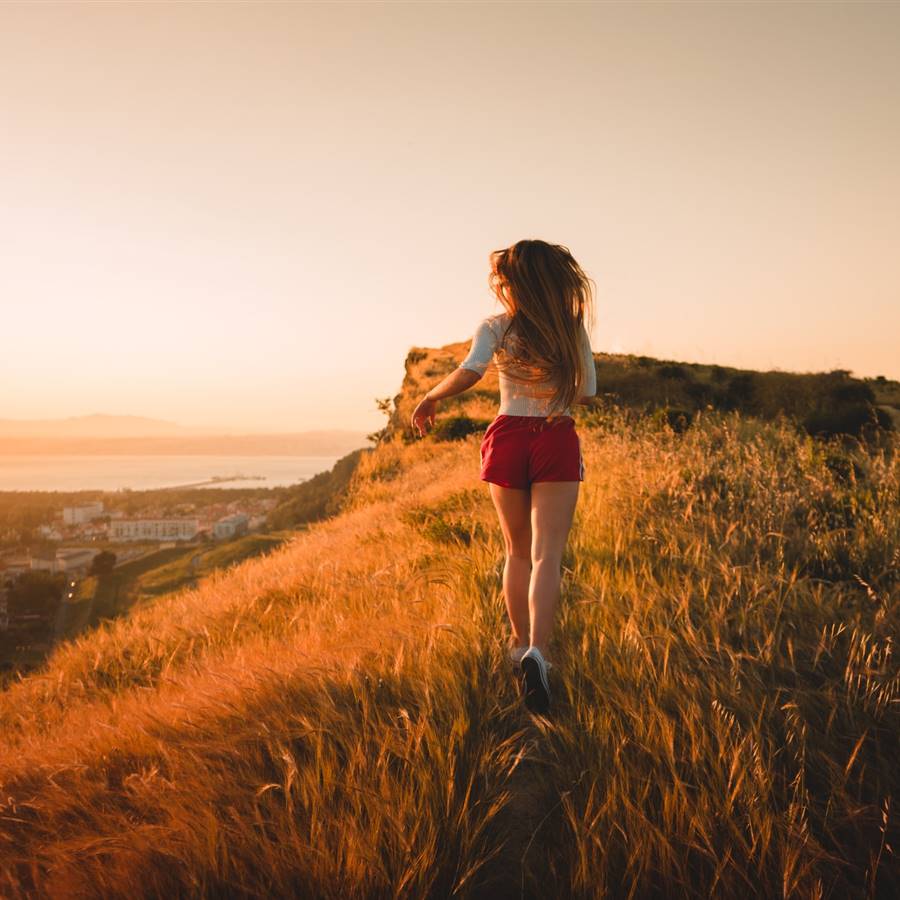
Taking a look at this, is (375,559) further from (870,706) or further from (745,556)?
(870,706)

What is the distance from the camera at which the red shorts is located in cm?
297

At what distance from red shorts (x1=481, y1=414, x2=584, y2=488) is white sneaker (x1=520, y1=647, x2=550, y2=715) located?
0.83 metres

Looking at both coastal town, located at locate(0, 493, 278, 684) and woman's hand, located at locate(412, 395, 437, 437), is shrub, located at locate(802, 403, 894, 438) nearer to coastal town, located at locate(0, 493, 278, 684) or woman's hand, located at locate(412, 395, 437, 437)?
coastal town, located at locate(0, 493, 278, 684)

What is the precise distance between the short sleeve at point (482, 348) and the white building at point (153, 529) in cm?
2254

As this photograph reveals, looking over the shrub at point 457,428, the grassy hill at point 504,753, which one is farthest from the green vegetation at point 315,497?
the grassy hill at point 504,753

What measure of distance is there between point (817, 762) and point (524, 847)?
1.07 meters

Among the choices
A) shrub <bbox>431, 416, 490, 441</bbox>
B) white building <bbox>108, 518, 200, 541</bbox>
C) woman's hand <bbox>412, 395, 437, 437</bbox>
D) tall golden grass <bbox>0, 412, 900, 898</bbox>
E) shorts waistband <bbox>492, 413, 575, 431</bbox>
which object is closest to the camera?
tall golden grass <bbox>0, 412, 900, 898</bbox>

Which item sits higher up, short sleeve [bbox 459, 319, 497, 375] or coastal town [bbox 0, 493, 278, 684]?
short sleeve [bbox 459, 319, 497, 375]

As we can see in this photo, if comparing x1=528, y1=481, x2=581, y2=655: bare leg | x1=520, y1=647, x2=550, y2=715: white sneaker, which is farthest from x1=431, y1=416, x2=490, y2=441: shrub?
x1=520, y1=647, x2=550, y2=715: white sneaker

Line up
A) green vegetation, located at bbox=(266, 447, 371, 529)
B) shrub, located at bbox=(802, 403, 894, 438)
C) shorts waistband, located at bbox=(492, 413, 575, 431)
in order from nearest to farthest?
shorts waistband, located at bbox=(492, 413, 575, 431) → shrub, located at bbox=(802, 403, 894, 438) → green vegetation, located at bbox=(266, 447, 371, 529)

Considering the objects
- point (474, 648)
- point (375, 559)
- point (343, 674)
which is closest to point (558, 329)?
point (474, 648)

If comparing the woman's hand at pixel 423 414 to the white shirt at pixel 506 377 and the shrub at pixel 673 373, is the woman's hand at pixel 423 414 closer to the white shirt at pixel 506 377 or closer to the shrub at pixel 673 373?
the white shirt at pixel 506 377

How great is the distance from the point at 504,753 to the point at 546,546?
1048 mm

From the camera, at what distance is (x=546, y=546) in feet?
9.74
